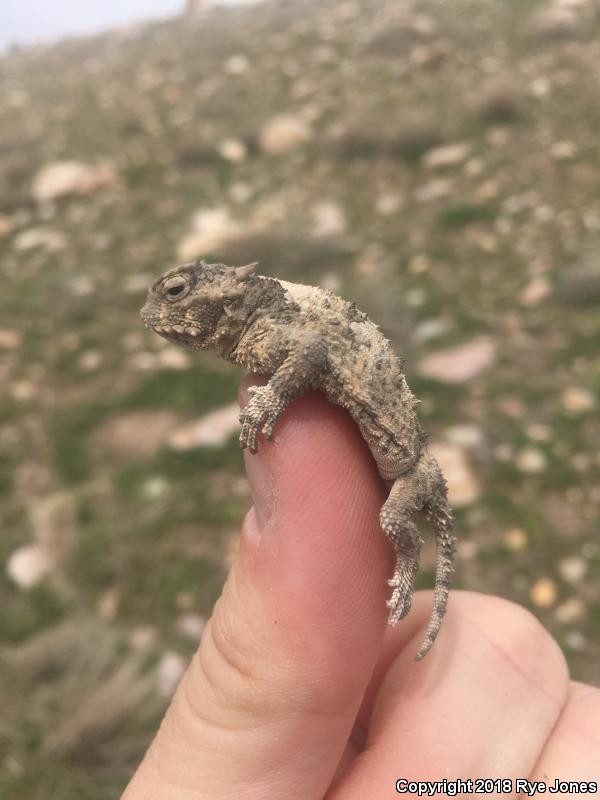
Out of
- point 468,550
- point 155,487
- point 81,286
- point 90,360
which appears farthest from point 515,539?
point 81,286

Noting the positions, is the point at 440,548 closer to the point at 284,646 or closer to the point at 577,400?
the point at 284,646

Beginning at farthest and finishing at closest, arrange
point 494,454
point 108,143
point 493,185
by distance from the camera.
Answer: point 108,143
point 493,185
point 494,454

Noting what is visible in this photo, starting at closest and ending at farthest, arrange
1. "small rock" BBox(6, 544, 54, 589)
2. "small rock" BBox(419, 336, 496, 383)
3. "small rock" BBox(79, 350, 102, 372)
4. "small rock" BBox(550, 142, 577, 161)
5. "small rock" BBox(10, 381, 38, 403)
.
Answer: "small rock" BBox(6, 544, 54, 589), "small rock" BBox(419, 336, 496, 383), "small rock" BBox(10, 381, 38, 403), "small rock" BBox(79, 350, 102, 372), "small rock" BBox(550, 142, 577, 161)

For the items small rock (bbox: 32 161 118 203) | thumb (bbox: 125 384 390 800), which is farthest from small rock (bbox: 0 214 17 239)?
thumb (bbox: 125 384 390 800)

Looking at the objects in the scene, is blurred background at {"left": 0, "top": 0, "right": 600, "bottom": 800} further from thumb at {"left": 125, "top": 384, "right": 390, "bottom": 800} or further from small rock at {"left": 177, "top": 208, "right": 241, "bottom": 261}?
thumb at {"left": 125, "top": 384, "right": 390, "bottom": 800}

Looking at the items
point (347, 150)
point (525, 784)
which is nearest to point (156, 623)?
point (525, 784)

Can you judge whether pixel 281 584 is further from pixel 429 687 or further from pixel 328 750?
pixel 429 687
